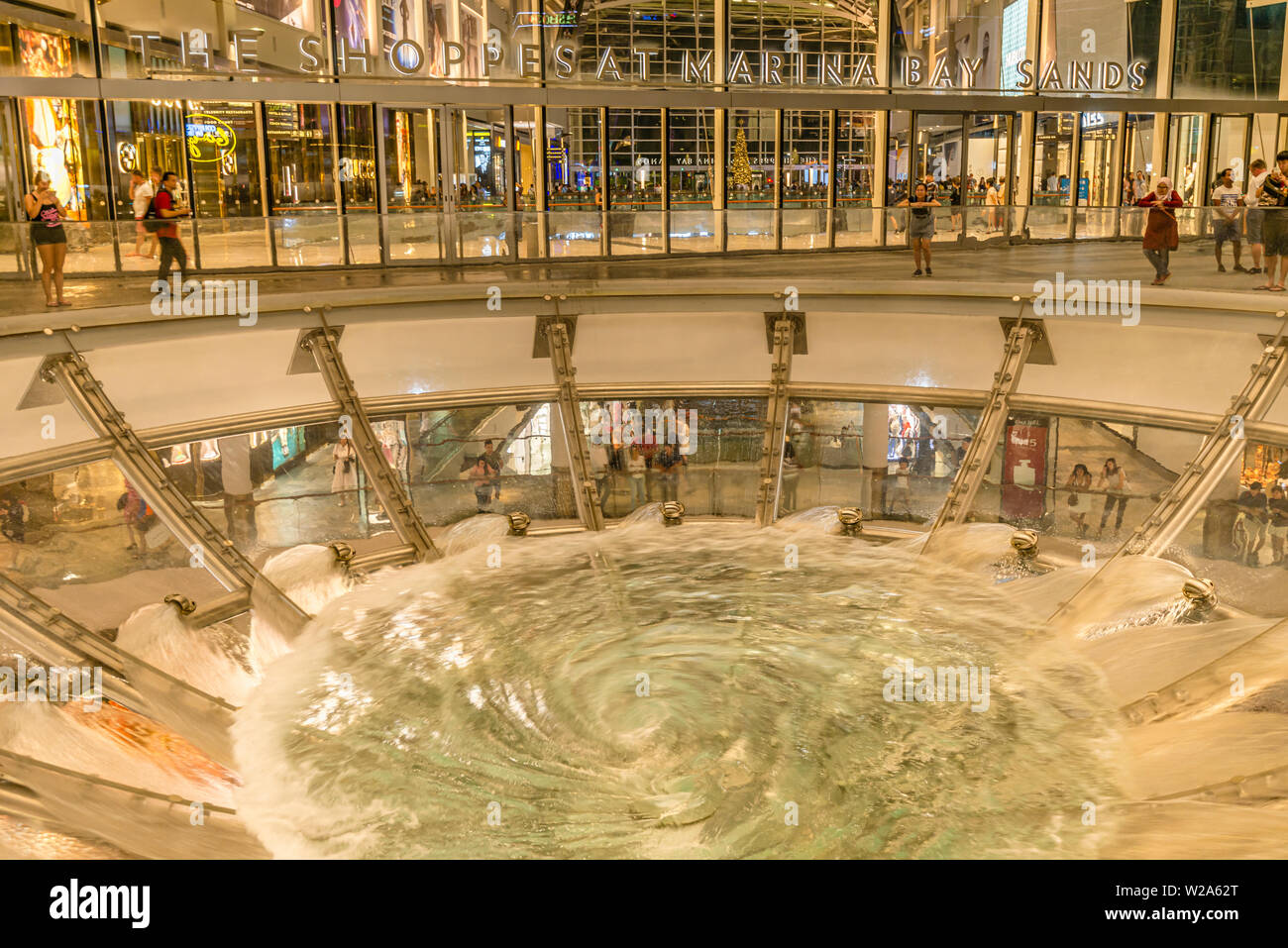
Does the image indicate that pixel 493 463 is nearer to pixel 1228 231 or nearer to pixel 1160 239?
pixel 1160 239

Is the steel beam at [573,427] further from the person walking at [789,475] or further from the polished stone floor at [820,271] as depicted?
the person walking at [789,475]

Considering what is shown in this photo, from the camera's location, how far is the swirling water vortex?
24.5 ft

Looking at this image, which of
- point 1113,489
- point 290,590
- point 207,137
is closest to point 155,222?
point 290,590

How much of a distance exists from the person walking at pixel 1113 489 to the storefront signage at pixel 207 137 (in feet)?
49.2

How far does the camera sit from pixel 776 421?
15148 millimetres

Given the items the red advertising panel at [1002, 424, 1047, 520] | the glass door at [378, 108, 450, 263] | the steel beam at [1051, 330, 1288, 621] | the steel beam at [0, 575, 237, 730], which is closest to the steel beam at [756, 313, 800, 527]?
the red advertising panel at [1002, 424, 1047, 520]

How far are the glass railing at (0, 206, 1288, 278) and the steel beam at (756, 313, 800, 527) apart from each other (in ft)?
4.91

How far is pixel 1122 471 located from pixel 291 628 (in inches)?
371

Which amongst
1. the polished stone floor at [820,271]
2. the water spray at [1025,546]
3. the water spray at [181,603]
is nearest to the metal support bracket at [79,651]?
the water spray at [181,603]

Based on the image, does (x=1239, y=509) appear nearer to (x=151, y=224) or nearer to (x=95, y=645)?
(x=95, y=645)

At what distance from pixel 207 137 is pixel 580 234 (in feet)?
25.6

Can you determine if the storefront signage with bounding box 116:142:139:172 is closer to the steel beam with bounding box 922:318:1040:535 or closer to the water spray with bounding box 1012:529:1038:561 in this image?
the steel beam with bounding box 922:318:1040:535

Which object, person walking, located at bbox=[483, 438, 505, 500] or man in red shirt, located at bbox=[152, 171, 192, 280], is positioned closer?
man in red shirt, located at bbox=[152, 171, 192, 280]

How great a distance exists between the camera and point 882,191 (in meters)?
22.5
